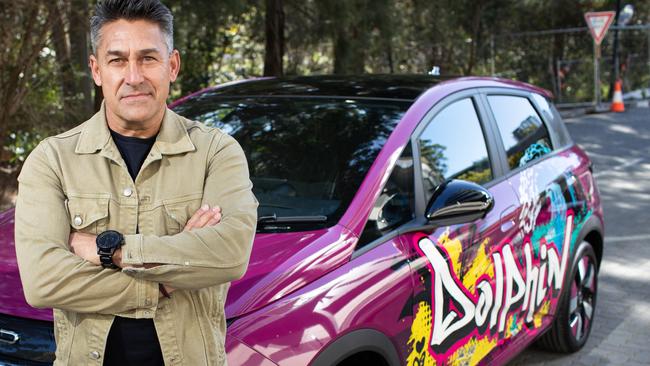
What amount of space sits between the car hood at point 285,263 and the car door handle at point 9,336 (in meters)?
0.65

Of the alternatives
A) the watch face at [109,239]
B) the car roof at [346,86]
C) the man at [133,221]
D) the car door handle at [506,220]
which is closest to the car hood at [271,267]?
the man at [133,221]

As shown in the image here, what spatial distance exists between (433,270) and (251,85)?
161cm

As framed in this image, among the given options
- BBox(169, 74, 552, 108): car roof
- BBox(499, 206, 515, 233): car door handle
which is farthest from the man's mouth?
BBox(499, 206, 515, 233): car door handle

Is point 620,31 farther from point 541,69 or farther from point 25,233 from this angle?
point 25,233

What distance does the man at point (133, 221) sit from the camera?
75.1 inches

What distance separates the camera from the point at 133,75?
2.04m

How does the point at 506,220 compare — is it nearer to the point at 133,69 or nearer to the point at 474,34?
the point at 133,69

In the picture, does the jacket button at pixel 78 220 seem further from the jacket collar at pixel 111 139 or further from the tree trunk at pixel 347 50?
the tree trunk at pixel 347 50

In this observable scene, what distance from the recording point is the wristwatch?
1.89 metres

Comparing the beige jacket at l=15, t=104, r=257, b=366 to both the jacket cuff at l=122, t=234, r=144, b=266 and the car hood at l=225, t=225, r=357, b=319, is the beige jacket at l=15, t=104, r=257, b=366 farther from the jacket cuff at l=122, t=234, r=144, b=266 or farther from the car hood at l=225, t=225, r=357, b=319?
the car hood at l=225, t=225, r=357, b=319

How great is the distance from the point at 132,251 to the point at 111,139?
330 mm

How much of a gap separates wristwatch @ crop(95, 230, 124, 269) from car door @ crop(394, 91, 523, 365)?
4.68 ft

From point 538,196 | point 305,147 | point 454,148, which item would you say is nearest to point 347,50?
point 538,196

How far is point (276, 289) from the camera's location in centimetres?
254
